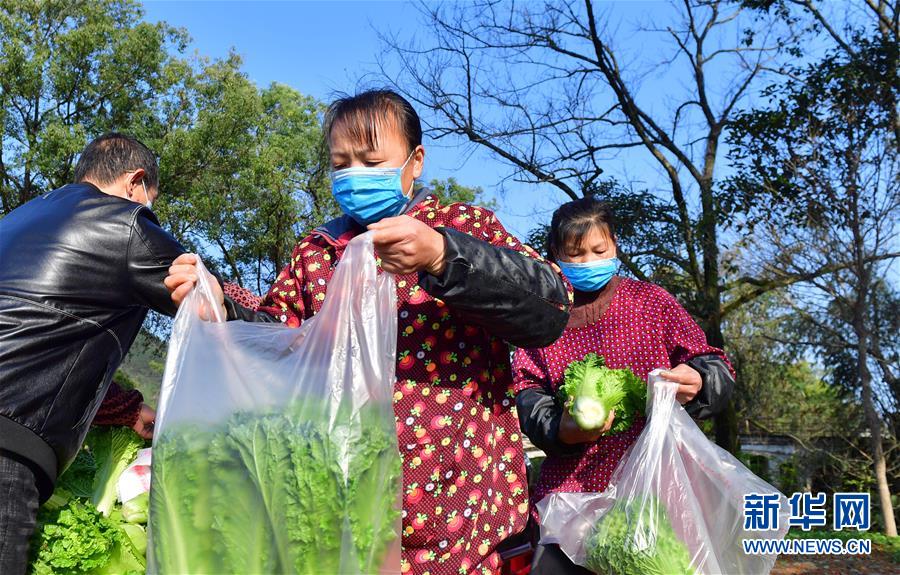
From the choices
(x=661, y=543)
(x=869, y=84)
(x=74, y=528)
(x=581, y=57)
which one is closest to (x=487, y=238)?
(x=661, y=543)

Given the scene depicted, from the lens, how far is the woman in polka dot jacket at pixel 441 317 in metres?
1.56

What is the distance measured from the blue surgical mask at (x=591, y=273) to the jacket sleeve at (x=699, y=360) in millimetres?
222

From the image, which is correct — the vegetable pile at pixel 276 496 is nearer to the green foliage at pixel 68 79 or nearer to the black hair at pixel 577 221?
the black hair at pixel 577 221

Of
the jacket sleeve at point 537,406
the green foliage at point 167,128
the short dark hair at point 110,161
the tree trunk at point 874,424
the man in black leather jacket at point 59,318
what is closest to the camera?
the man in black leather jacket at point 59,318

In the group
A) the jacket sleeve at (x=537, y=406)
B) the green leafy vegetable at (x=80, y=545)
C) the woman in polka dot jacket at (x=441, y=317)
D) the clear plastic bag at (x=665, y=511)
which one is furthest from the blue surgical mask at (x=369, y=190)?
the green leafy vegetable at (x=80, y=545)

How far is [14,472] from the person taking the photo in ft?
6.35

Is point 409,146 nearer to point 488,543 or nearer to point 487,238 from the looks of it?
point 487,238

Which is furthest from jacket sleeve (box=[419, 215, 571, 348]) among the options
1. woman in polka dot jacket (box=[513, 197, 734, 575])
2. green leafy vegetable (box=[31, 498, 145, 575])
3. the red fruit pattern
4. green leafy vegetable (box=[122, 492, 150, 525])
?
green leafy vegetable (box=[122, 492, 150, 525])

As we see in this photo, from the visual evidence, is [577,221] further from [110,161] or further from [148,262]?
[110,161]

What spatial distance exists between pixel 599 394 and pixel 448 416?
810 mm

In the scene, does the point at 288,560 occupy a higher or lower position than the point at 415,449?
lower

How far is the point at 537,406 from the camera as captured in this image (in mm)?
2611

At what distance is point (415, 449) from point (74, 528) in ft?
3.86

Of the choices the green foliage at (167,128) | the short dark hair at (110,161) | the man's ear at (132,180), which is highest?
the green foliage at (167,128)
